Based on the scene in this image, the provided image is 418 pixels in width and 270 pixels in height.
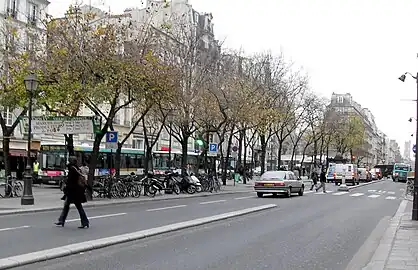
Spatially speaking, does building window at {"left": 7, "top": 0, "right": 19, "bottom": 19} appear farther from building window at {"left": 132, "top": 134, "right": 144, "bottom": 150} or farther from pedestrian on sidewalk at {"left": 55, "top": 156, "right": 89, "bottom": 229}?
pedestrian on sidewalk at {"left": 55, "top": 156, "right": 89, "bottom": 229}

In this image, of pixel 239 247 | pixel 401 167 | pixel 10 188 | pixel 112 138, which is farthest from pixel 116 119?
pixel 401 167

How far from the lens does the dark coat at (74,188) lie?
13.9 m

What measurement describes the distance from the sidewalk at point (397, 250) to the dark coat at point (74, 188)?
23.4 ft

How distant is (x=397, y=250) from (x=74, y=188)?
7629mm

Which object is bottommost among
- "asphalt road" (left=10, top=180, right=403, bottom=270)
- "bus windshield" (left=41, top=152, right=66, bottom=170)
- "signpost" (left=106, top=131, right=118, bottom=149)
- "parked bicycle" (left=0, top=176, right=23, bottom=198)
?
"asphalt road" (left=10, top=180, right=403, bottom=270)

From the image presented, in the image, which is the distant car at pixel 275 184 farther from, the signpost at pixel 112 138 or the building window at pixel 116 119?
the building window at pixel 116 119

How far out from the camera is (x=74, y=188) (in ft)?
45.6

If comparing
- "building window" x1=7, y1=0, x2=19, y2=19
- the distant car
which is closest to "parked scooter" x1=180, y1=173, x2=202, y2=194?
the distant car

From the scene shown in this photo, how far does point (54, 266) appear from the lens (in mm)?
8922

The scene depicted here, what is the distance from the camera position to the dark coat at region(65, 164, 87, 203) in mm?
13891

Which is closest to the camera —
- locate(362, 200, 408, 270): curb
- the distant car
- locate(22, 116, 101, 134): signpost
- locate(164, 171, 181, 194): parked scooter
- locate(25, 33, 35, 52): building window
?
locate(362, 200, 408, 270): curb

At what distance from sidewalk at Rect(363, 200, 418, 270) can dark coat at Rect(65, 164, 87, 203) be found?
7121 millimetres

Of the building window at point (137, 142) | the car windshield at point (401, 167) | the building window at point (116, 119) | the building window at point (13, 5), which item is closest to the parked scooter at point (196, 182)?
the building window at point (13, 5)

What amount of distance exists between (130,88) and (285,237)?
41.2ft
